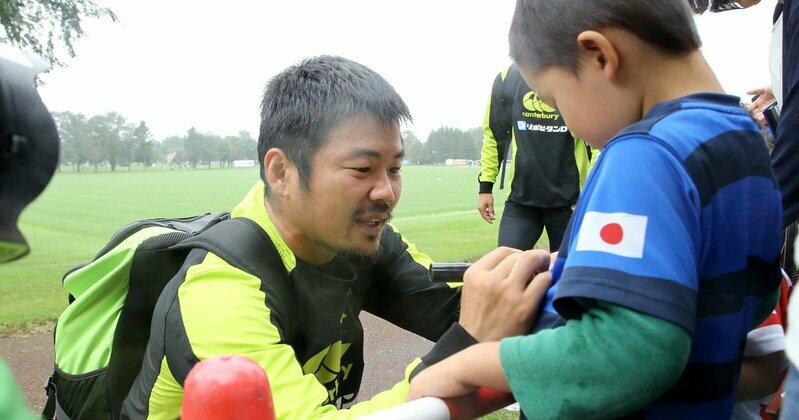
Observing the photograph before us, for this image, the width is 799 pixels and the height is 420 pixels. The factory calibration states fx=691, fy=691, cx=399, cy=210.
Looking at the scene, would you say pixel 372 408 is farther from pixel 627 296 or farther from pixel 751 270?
pixel 751 270

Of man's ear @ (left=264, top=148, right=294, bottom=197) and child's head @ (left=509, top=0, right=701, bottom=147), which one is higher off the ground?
A: child's head @ (left=509, top=0, right=701, bottom=147)

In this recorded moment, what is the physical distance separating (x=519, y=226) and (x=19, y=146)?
3900 millimetres

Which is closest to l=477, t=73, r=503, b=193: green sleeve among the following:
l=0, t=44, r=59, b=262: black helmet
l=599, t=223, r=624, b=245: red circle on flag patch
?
l=599, t=223, r=624, b=245: red circle on flag patch

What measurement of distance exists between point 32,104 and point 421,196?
74.3ft

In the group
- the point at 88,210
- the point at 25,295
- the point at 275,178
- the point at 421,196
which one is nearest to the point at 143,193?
the point at 88,210

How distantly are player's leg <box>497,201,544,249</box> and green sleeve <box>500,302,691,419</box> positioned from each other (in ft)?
11.3

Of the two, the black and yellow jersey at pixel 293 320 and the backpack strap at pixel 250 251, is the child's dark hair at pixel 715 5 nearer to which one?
the black and yellow jersey at pixel 293 320

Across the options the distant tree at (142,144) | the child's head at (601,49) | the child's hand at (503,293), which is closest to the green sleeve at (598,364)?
the child's hand at (503,293)

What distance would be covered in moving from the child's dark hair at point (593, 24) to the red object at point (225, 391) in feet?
2.65

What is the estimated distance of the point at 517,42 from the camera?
4.45ft

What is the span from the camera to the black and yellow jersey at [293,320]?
1.45 m

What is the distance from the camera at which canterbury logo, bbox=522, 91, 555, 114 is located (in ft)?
14.6

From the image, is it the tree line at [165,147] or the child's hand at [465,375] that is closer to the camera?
the child's hand at [465,375]

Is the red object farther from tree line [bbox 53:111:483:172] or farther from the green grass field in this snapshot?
tree line [bbox 53:111:483:172]
